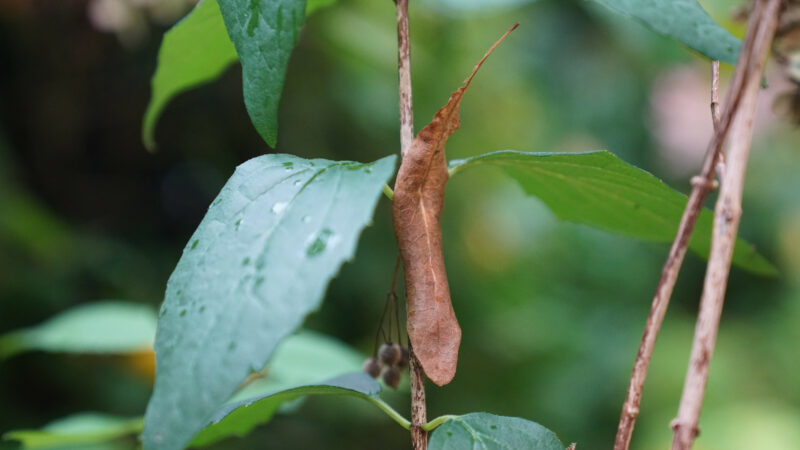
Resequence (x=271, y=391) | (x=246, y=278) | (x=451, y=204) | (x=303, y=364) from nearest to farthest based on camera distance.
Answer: (x=246, y=278) → (x=271, y=391) → (x=303, y=364) → (x=451, y=204)

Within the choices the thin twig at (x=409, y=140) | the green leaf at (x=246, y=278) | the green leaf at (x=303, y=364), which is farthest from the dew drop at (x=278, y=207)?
the green leaf at (x=303, y=364)

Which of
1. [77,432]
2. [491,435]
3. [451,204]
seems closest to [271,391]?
[491,435]

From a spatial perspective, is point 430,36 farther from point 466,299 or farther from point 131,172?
point 131,172

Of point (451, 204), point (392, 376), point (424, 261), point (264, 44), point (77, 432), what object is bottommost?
point (451, 204)

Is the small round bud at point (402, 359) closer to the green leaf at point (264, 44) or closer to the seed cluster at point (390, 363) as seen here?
the seed cluster at point (390, 363)

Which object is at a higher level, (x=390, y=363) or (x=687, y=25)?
(x=687, y=25)

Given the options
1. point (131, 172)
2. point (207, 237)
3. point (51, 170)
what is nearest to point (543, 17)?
point (131, 172)

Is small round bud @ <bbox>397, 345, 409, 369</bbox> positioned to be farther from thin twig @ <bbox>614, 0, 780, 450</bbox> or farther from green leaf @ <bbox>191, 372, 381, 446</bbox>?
thin twig @ <bbox>614, 0, 780, 450</bbox>

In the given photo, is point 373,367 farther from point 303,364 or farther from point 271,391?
point 303,364
